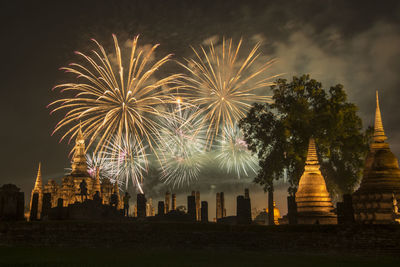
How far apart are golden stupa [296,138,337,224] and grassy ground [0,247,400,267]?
800 centimetres

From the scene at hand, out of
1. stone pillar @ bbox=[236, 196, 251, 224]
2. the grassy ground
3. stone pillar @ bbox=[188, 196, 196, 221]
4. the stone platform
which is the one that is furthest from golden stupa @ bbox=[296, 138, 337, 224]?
the grassy ground

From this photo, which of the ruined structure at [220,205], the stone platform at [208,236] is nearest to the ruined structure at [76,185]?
Answer: the ruined structure at [220,205]

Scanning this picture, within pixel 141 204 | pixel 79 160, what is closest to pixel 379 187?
pixel 141 204

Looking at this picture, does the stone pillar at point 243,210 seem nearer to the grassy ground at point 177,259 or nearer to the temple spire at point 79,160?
the grassy ground at point 177,259

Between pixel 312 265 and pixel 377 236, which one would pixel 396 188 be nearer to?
pixel 377 236

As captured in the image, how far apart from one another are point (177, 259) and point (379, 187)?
15.7 m

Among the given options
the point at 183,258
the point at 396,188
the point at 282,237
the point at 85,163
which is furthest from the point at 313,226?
the point at 85,163

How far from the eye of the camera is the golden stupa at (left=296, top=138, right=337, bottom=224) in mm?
23406

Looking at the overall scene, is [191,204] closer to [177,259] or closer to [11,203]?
[11,203]

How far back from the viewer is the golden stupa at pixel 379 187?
78.5 ft

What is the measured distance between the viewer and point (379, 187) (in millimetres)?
25141

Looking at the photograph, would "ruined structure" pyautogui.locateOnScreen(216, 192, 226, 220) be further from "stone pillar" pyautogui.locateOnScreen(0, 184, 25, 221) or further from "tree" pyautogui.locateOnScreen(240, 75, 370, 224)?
"stone pillar" pyautogui.locateOnScreen(0, 184, 25, 221)

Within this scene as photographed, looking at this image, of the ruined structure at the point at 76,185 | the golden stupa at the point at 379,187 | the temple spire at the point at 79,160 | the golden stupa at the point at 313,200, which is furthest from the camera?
the temple spire at the point at 79,160

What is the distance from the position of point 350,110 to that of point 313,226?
15530mm
